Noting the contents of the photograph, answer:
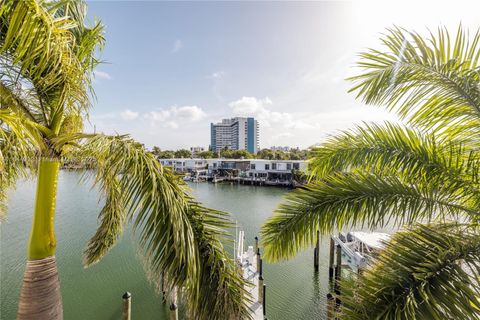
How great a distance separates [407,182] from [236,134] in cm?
12959

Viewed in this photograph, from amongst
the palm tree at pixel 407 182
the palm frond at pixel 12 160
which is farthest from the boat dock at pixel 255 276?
the palm frond at pixel 12 160

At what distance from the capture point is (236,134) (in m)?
131

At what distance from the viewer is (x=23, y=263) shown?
9555 mm

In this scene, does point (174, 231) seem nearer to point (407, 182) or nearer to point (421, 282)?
point (421, 282)

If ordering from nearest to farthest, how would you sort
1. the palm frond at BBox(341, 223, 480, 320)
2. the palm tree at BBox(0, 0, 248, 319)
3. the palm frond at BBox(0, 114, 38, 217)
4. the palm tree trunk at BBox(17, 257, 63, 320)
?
the palm frond at BBox(341, 223, 480, 320) < the palm tree at BBox(0, 0, 248, 319) < the palm tree trunk at BBox(17, 257, 63, 320) < the palm frond at BBox(0, 114, 38, 217)

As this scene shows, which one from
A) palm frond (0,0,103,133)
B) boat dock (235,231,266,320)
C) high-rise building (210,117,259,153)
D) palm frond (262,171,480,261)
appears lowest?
boat dock (235,231,266,320)

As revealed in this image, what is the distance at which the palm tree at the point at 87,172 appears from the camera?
68.2 inches

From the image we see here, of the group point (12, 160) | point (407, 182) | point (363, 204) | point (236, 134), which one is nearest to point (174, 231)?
point (363, 204)

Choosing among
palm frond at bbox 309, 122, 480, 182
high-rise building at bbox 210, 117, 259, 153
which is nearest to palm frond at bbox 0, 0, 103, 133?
palm frond at bbox 309, 122, 480, 182

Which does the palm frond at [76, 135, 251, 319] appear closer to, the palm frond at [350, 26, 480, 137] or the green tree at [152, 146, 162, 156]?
the green tree at [152, 146, 162, 156]

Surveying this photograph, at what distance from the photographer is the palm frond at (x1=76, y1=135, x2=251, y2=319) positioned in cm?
172

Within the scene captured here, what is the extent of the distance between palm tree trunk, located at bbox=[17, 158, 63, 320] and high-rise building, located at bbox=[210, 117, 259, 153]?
127588 millimetres

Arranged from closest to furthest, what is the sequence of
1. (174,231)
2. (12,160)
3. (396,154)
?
(174,231), (396,154), (12,160)

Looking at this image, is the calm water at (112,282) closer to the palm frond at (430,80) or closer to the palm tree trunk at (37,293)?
the palm tree trunk at (37,293)
